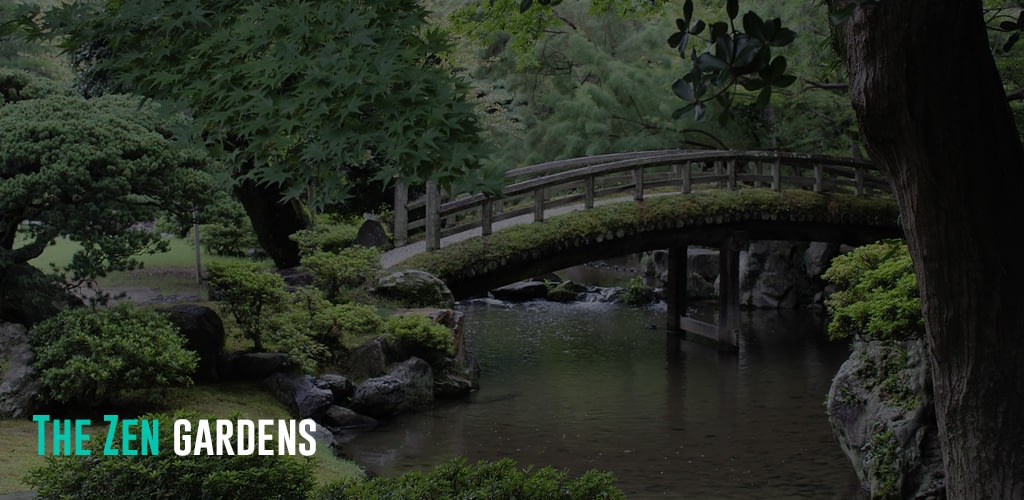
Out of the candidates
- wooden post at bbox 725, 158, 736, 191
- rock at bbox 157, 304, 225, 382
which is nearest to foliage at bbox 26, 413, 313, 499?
rock at bbox 157, 304, 225, 382

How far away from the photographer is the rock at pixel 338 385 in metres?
12.1

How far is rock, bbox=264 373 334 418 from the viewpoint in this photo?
1161 centimetres

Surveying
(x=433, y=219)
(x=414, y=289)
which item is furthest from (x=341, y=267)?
(x=433, y=219)

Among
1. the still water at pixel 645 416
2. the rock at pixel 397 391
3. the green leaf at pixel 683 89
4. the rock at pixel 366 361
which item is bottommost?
the still water at pixel 645 416

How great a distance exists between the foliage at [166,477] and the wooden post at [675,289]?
15019 millimetres

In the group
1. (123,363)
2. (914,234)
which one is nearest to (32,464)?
(123,363)

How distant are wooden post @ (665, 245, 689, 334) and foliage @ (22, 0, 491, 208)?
14.9 m

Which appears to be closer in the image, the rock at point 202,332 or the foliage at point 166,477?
the foliage at point 166,477

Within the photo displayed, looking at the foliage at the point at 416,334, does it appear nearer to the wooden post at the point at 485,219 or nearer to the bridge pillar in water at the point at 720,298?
the wooden post at the point at 485,219

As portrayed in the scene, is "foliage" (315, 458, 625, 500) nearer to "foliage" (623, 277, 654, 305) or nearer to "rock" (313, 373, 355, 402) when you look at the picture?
"rock" (313, 373, 355, 402)

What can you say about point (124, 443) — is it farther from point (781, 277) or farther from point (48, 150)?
point (781, 277)

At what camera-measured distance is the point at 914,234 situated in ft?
14.0

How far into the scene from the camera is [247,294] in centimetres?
1214

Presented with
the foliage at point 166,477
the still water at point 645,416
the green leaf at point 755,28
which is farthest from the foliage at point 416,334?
the green leaf at point 755,28
